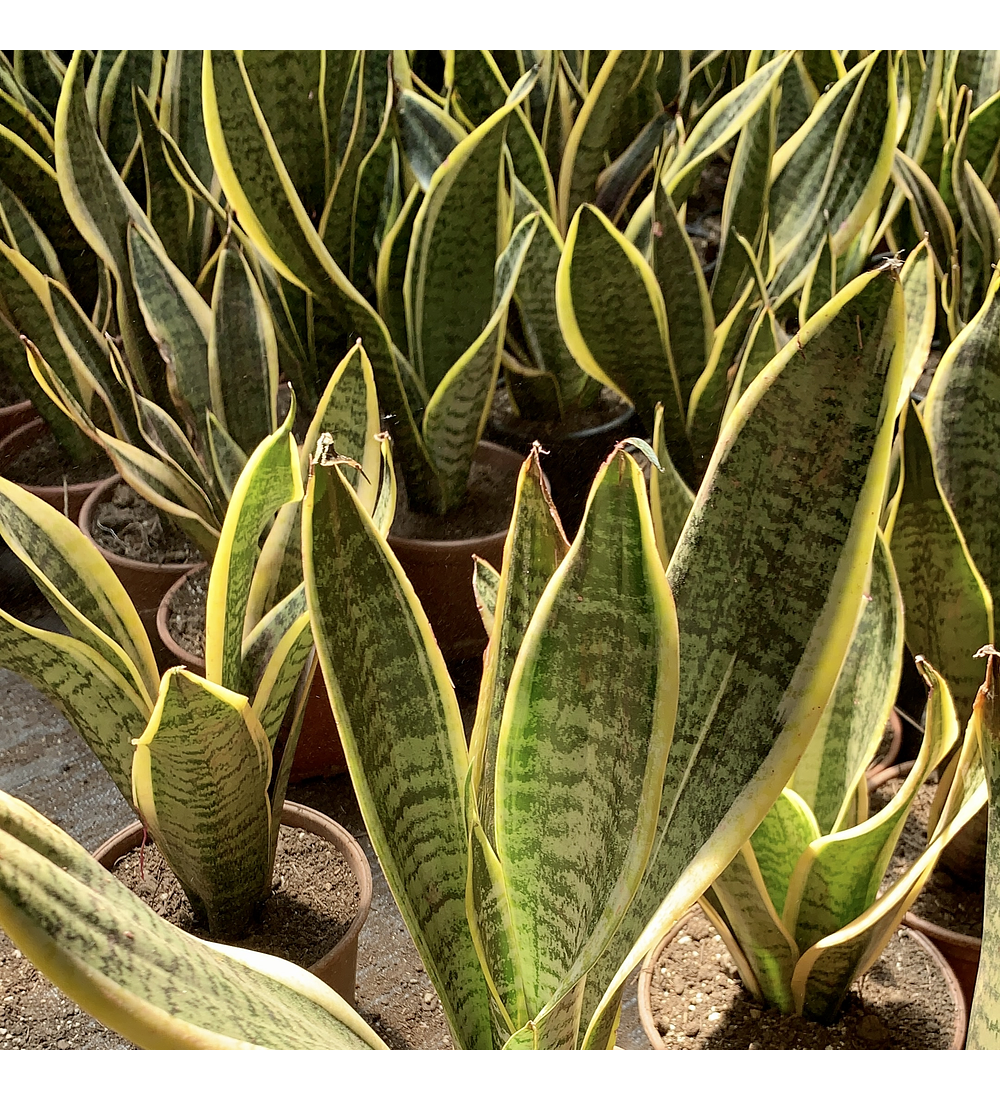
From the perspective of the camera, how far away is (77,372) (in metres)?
0.98

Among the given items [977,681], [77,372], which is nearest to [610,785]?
[977,681]

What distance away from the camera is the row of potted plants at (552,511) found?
37cm

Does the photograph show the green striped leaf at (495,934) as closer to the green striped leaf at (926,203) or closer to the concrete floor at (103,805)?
the concrete floor at (103,805)

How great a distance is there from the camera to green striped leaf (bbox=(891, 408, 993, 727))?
68 cm

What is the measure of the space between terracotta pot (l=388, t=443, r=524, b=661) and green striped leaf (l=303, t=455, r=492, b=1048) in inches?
22.8

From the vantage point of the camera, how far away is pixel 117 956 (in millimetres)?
305

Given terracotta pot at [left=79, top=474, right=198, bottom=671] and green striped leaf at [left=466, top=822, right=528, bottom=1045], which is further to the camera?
terracotta pot at [left=79, top=474, right=198, bottom=671]

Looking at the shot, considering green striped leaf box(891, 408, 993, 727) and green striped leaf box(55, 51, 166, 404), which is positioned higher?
green striped leaf box(55, 51, 166, 404)

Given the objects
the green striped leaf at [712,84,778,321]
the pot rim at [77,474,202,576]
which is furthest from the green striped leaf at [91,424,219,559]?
the green striped leaf at [712,84,778,321]

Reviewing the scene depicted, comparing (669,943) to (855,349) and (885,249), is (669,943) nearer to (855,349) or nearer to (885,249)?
(855,349)

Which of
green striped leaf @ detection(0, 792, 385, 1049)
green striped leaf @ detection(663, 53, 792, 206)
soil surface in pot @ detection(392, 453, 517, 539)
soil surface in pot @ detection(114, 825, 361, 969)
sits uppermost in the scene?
green striped leaf @ detection(663, 53, 792, 206)

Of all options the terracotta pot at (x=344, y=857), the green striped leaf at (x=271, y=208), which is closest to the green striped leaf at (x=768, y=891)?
the terracotta pot at (x=344, y=857)

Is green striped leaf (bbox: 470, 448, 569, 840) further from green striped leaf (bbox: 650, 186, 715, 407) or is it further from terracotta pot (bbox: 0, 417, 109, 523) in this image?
terracotta pot (bbox: 0, 417, 109, 523)
